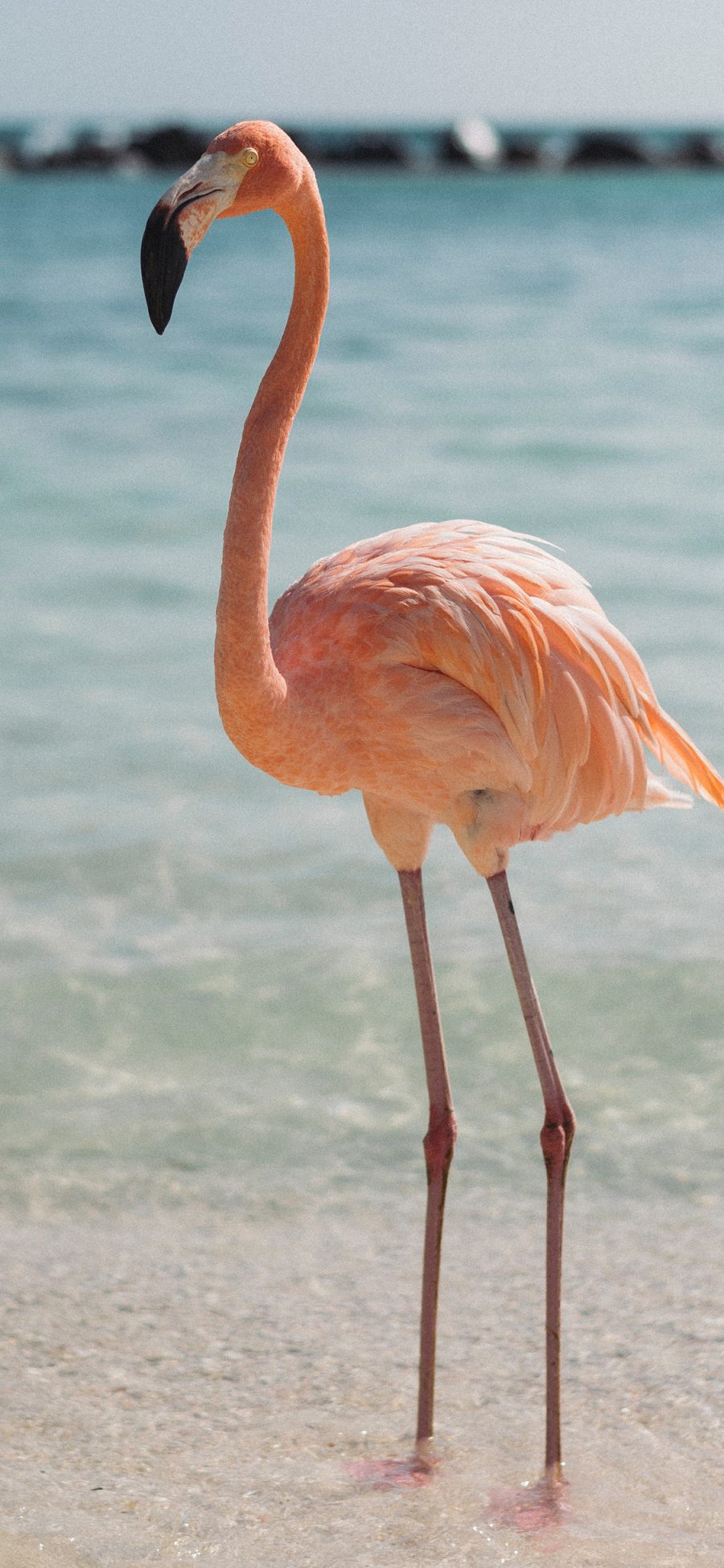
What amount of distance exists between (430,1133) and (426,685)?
107 cm

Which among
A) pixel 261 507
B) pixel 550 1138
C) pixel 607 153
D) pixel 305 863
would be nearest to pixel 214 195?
pixel 261 507

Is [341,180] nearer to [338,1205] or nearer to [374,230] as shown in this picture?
[374,230]

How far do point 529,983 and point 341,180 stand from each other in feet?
201

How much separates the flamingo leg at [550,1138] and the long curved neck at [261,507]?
0.64 m

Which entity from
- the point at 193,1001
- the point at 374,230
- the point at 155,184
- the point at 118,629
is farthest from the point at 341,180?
the point at 193,1001

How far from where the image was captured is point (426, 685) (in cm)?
315

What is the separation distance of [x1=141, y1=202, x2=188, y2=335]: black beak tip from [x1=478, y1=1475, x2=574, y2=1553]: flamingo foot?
2.30m

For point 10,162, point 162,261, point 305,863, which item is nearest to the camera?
A: point 162,261

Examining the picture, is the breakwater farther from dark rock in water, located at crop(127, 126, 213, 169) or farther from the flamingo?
the flamingo

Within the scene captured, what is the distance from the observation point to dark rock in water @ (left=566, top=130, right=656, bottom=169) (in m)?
71.9

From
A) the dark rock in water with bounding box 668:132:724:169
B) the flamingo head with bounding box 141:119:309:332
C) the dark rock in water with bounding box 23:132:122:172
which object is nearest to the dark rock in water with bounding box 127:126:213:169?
the dark rock in water with bounding box 23:132:122:172

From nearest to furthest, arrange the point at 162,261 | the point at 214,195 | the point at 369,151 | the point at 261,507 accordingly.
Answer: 1. the point at 162,261
2. the point at 214,195
3. the point at 261,507
4. the point at 369,151

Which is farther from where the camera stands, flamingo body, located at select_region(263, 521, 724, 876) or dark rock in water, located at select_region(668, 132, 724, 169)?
dark rock in water, located at select_region(668, 132, 724, 169)

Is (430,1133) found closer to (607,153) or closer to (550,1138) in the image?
(550,1138)
